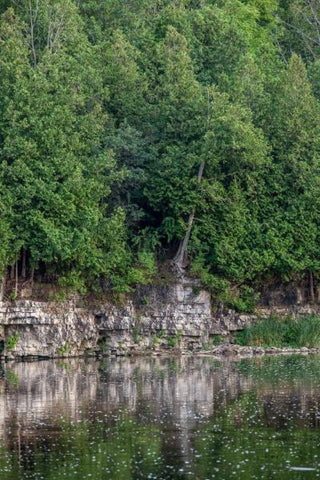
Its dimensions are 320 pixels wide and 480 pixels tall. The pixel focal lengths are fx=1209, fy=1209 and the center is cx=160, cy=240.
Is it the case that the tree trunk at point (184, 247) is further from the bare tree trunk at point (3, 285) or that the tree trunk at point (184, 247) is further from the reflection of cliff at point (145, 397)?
the bare tree trunk at point (3, 285)

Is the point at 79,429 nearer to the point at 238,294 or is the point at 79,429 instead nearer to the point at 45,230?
the point at 45,230

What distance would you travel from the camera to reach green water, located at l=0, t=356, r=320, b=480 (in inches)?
1287

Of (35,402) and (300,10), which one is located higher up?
(300,10)

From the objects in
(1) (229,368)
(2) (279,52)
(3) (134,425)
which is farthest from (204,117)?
(3) (134,425)

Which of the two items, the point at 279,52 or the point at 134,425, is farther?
the point at 279,52

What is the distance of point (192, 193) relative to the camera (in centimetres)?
6700

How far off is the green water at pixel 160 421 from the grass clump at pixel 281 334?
936 cm

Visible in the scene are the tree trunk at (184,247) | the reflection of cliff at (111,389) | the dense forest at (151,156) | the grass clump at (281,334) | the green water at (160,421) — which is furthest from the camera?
the tree trunk at (184,247)

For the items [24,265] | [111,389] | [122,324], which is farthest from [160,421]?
[24,265]

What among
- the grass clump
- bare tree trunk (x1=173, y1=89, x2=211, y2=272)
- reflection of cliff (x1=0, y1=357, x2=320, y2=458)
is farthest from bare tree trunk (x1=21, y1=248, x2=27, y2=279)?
the grass clump

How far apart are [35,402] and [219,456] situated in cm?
1241

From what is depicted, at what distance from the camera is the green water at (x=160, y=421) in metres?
32.7

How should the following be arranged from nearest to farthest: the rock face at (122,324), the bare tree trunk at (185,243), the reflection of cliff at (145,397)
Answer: the reflection of cliff at (145,397) < the rock face at (122,324) < the bare tree trunk at (185,243)

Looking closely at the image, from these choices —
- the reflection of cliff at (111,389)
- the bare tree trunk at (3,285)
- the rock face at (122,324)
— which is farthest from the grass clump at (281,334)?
the bare tree trunk at (3,285)
